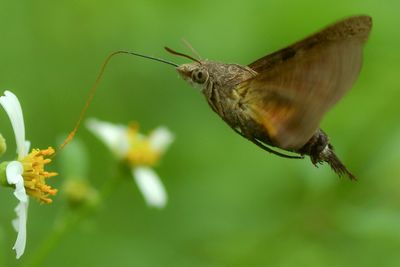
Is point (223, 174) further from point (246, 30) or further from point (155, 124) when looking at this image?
point (246, 30)

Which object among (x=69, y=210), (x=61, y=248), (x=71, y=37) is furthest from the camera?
(x=71, y=37)

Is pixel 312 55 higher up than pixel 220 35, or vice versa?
pixel 312 55

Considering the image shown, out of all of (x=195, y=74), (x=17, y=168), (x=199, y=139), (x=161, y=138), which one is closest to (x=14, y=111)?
(x=17, y=168)

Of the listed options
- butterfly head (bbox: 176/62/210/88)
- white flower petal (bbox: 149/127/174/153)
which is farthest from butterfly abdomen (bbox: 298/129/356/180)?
white flower petal (bbox: 149/127/174/153)

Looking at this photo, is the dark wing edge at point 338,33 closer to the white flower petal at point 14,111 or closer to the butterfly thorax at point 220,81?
the butterfly thorax at point 220,81

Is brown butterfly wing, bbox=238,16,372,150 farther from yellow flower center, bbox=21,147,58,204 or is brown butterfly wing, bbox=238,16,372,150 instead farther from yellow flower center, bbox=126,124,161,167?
yellow flower center, bbox=126,124,161,167

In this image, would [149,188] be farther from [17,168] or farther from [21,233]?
[21,233]

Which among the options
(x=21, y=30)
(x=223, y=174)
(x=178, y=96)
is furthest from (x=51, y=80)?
(x=223, y=174)
